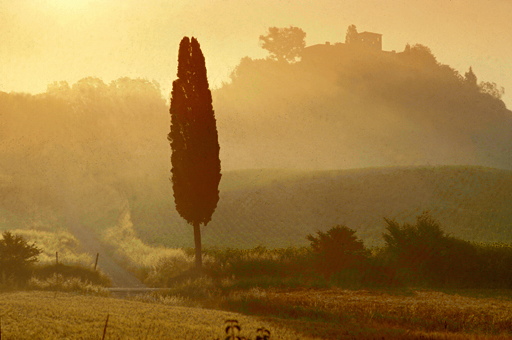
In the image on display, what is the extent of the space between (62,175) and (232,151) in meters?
46.5

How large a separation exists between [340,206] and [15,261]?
123 feet

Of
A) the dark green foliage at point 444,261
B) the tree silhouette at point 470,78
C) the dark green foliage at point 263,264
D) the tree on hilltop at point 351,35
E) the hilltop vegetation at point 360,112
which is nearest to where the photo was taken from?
the dark green foliage at point 444,261

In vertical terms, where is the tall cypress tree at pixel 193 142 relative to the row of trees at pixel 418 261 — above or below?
above

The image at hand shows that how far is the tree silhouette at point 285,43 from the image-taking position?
136625 millimetres

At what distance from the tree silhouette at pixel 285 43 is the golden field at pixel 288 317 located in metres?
117

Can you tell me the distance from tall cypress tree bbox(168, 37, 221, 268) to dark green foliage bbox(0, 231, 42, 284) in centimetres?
823

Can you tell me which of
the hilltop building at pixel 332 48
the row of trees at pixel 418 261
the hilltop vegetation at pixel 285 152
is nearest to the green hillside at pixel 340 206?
the hilltop vegetation at pixel 285 152

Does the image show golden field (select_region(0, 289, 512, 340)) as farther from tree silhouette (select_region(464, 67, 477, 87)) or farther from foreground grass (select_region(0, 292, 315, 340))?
tree silhouette (select_region(464, 67, 477, 87))

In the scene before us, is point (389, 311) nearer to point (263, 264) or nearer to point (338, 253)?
point (338, 253)

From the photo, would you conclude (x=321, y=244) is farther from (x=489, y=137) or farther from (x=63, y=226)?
(x=489, y=137)

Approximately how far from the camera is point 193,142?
3403cm

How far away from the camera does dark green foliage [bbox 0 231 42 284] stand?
93.9 ft

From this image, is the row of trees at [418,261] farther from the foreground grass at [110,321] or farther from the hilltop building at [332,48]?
the hilltop building at [332,48]

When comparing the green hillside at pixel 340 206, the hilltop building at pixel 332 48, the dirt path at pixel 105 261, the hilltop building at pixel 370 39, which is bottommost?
the dirt path at pixel 105 261
